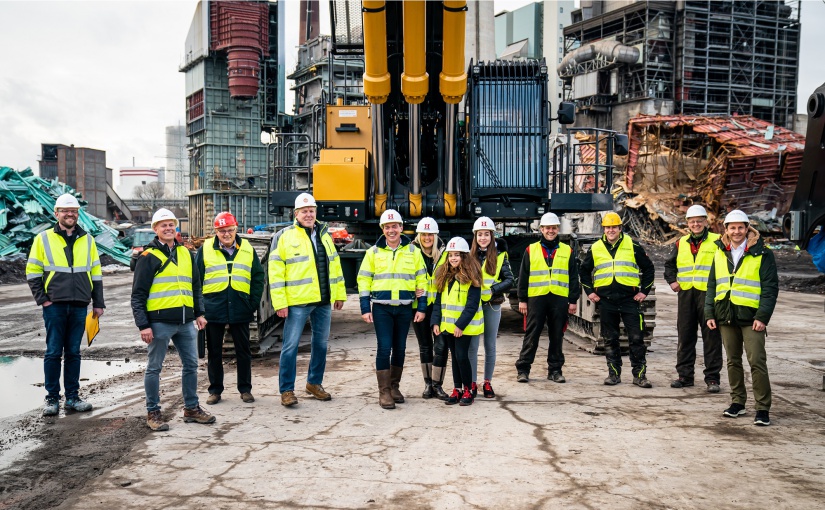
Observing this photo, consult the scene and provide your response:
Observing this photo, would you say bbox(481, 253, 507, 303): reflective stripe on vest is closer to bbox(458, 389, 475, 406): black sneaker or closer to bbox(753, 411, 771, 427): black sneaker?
bbox(458, 389, 475, 406): black sneaker

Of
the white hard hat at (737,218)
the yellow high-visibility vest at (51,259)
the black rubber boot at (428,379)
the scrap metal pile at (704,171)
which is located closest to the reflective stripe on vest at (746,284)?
the white hard hat at (737,218)

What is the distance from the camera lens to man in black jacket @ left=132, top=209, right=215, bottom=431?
20.7ft

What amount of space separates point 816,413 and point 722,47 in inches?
1950

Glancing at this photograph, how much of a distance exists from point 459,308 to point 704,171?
30.2 meters

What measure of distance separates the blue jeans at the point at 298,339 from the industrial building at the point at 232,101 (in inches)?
1568

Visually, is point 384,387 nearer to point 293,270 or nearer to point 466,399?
point 466,399

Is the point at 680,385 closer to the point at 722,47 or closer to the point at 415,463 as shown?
the point at 415,463

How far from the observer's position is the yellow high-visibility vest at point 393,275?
7059mm

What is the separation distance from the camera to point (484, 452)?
552 centimetres

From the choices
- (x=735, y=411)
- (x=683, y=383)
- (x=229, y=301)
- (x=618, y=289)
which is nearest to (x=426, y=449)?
(x=229, y=301)

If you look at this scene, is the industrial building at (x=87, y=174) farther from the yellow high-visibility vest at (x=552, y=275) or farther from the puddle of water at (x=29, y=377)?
the yellow high-visibility vest at (x=552, y=275)

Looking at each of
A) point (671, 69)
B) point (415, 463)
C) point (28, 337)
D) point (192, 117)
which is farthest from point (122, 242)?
point (671, 69)

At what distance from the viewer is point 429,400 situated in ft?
24.1

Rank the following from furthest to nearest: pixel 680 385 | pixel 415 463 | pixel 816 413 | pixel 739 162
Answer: pixel 739 162 → pixel 680 385 → pixel 816 413 → pixel 415 463
